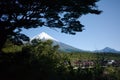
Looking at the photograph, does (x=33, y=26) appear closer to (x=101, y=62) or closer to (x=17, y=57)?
(x=17, y=57)

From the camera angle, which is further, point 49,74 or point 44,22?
point 44,22

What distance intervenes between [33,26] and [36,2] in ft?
7.61

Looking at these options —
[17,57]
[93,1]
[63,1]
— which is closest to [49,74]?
[17,57]

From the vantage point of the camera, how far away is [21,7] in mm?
16500

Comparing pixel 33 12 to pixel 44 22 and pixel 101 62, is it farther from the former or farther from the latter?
pixel 101 62

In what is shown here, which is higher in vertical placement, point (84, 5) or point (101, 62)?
point (84, 5)

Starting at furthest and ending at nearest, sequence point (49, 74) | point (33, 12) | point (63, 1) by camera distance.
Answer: point (33, 12), point (63, 1), point (49, 74)

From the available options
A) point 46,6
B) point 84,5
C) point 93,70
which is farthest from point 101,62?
point 46,6

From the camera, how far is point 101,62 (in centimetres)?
1828

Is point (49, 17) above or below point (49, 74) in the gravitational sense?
above

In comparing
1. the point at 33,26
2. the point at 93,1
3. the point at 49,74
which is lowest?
the point at 49,74

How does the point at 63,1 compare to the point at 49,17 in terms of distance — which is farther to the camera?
the point at 49,17

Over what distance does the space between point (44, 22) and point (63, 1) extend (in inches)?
104

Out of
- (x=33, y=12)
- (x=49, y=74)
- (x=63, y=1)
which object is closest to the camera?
(x=49, y=74)
